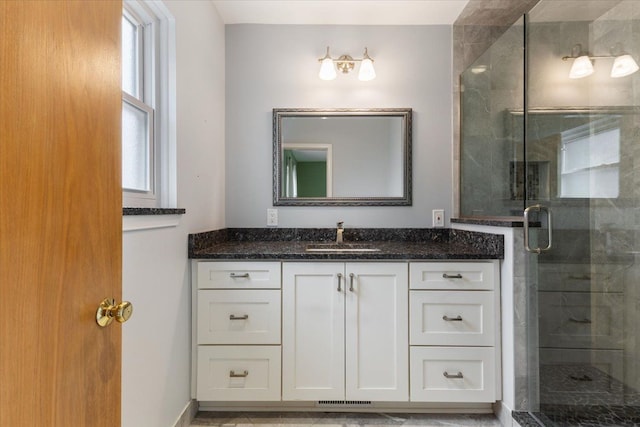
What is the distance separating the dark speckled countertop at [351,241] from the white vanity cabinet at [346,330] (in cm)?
6

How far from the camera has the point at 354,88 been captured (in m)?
2.25

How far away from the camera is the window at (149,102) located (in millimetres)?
1418

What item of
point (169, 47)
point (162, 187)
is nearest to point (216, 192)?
point (162, 187)

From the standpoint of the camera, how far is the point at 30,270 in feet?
1.66

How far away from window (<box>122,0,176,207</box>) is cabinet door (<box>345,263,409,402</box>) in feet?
3.23

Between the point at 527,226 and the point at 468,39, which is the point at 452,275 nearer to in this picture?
the point at 527,226

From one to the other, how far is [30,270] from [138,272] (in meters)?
0.76

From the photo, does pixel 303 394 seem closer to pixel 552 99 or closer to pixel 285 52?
pixel 552 99

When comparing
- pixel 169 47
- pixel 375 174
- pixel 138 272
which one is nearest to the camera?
pixel 138 272

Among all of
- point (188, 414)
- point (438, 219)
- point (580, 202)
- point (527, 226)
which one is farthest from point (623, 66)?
point (188, 414)

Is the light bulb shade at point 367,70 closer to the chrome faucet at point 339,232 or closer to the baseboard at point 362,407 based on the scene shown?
the chrome faucet at point 339,232

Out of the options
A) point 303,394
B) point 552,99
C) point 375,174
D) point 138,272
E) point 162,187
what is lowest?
point 303,394

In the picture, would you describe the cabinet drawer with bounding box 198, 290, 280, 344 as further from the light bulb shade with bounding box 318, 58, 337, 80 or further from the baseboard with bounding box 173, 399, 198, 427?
the light bulb shade with bounding box 318, 58, 337, 80

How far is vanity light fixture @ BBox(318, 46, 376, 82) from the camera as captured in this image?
2156 millimetres
